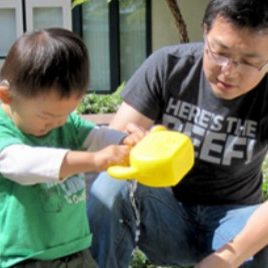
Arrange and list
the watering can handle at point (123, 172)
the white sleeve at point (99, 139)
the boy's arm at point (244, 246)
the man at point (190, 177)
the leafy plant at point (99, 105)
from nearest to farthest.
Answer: the watering can handle at point (123, 172), the white sleeve at point (99, 139), the boy's arm at point (244, 246), the man at point (190, 177), the leafy plant at point (99, 105)

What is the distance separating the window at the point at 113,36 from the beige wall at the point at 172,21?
0.30ft

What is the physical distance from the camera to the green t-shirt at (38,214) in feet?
7.01

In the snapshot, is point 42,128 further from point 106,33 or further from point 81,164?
point 106,33

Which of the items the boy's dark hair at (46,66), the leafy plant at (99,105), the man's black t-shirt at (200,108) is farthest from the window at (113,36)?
the boy's dark hair at (46,66)

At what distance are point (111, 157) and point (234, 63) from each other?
0.63 m

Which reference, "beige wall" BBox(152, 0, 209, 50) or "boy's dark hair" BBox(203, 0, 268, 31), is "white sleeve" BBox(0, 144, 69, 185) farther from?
"beige wall" BBox(152, 0, 209, 50)

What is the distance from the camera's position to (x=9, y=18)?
9.58m

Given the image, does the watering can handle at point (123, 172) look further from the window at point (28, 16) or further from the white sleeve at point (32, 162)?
the window at point (28, 16)

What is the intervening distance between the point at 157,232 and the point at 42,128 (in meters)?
0.79

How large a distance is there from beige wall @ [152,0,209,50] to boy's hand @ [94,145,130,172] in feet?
25.6

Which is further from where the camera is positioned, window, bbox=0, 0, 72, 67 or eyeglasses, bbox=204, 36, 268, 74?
window, bbox=0, 0, 72, 67

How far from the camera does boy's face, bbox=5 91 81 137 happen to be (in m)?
2.04

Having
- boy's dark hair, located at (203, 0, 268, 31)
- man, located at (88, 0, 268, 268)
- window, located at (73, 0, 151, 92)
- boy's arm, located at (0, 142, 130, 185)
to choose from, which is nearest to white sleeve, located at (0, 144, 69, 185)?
boy's arm, located at (0, 142, 130, 185)

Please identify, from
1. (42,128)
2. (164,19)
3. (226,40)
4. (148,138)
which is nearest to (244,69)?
(226,40)
